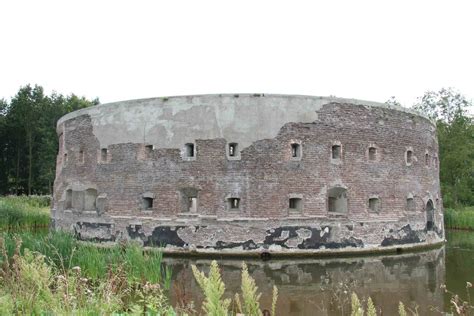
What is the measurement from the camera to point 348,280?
29.9 ft

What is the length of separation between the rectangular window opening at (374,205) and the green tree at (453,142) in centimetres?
1466

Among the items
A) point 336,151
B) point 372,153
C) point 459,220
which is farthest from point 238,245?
point 459,220

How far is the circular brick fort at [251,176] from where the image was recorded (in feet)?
41.0

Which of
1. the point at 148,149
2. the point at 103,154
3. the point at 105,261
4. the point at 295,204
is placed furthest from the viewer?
the point at 103,154

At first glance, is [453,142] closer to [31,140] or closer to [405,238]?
[405,238]

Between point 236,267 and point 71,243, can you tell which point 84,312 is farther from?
point 236,267

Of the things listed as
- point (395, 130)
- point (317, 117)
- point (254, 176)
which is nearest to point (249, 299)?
point (254, 176)

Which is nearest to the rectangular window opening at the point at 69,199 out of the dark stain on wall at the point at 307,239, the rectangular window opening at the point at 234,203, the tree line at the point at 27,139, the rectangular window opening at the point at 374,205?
the rectangular window opening at the point at 234,203

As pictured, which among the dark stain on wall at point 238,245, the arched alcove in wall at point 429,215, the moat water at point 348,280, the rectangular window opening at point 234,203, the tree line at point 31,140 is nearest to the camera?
the moat water at point 348,280

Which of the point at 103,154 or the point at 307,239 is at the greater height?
the point at 103,154

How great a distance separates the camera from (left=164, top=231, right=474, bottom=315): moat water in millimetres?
7133

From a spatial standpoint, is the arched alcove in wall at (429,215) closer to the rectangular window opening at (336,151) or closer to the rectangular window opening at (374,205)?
the rectangular window opening at (374,205)

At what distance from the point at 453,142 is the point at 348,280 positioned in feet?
67.2

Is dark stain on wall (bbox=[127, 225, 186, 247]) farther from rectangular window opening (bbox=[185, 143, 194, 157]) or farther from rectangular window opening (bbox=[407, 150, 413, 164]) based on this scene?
rectangular window opening (bbox=[407, 150, 413, 164])
